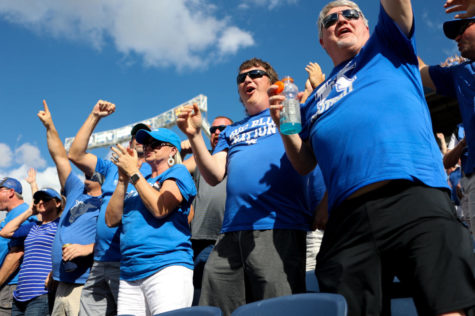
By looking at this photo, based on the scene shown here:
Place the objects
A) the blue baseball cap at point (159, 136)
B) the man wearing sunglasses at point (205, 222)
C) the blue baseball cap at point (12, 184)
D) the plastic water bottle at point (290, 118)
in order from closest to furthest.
A: the plastic water bottle at point (290, 118)
the blue baseball cap at point (159, 136)
the man wearing sunglasses at point (205, 222)
the blue baseball cap at point (12, 184)

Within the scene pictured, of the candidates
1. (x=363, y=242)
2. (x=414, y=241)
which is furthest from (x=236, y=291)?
(x=414, y=241)

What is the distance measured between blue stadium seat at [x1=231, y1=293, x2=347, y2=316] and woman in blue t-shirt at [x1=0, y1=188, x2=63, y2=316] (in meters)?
3.24

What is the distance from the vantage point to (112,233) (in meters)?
3.17

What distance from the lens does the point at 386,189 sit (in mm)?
1492

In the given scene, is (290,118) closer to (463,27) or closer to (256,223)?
(256,223)

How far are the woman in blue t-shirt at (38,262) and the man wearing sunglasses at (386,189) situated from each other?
3.42 m

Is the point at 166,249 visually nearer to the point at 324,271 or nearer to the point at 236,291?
the point at 236,291

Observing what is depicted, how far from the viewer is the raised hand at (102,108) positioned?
359 centimetres

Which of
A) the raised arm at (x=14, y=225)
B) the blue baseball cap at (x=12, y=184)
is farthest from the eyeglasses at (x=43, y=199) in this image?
the blue baseball cap at (x=12, y=184)

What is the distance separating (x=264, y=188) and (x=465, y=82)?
1.38m

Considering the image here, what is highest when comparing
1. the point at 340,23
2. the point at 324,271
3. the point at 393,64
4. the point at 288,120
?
the point at 340,23

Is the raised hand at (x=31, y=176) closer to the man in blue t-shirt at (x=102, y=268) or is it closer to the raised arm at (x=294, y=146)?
the man in blue t-shirt at (x=102, y=268)

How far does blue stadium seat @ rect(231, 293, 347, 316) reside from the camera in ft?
4.29

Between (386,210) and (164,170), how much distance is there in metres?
A: 2.00
